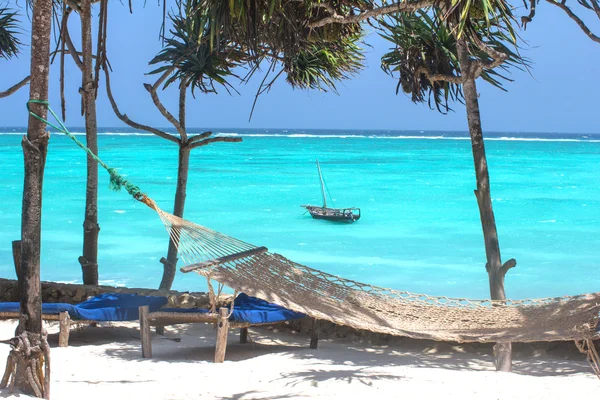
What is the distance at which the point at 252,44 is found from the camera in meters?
3.91

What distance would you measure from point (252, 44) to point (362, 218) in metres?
12.5

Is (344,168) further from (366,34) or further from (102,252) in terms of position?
(366,34)

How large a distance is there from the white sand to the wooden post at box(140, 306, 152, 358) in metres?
0.05

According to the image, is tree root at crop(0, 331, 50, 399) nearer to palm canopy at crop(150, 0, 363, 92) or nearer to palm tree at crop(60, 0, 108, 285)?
palm canopy at crop(150, 0, 363, 92)

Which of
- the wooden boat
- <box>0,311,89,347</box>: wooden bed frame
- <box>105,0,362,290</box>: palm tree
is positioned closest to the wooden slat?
<box>0,311,89,347</box>: wooden bed frame

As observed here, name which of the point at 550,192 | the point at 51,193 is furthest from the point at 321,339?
the point at 550,192

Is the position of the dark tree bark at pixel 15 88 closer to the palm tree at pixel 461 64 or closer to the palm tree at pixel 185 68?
the palm tree at pixel 185 68

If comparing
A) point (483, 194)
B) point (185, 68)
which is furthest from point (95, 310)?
point (483, 194)

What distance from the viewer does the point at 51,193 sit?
63.7ft

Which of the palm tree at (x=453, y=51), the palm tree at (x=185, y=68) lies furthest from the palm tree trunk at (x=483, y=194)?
the palm tree at (x=185, y=68)

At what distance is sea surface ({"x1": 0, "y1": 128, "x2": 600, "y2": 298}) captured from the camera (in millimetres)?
10266

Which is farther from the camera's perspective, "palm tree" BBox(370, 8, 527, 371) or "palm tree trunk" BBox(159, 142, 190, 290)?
"palm tree trunk" BBox(159, 142, 190, 290)

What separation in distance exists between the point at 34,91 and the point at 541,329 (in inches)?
90.4

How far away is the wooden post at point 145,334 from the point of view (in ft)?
12.4
